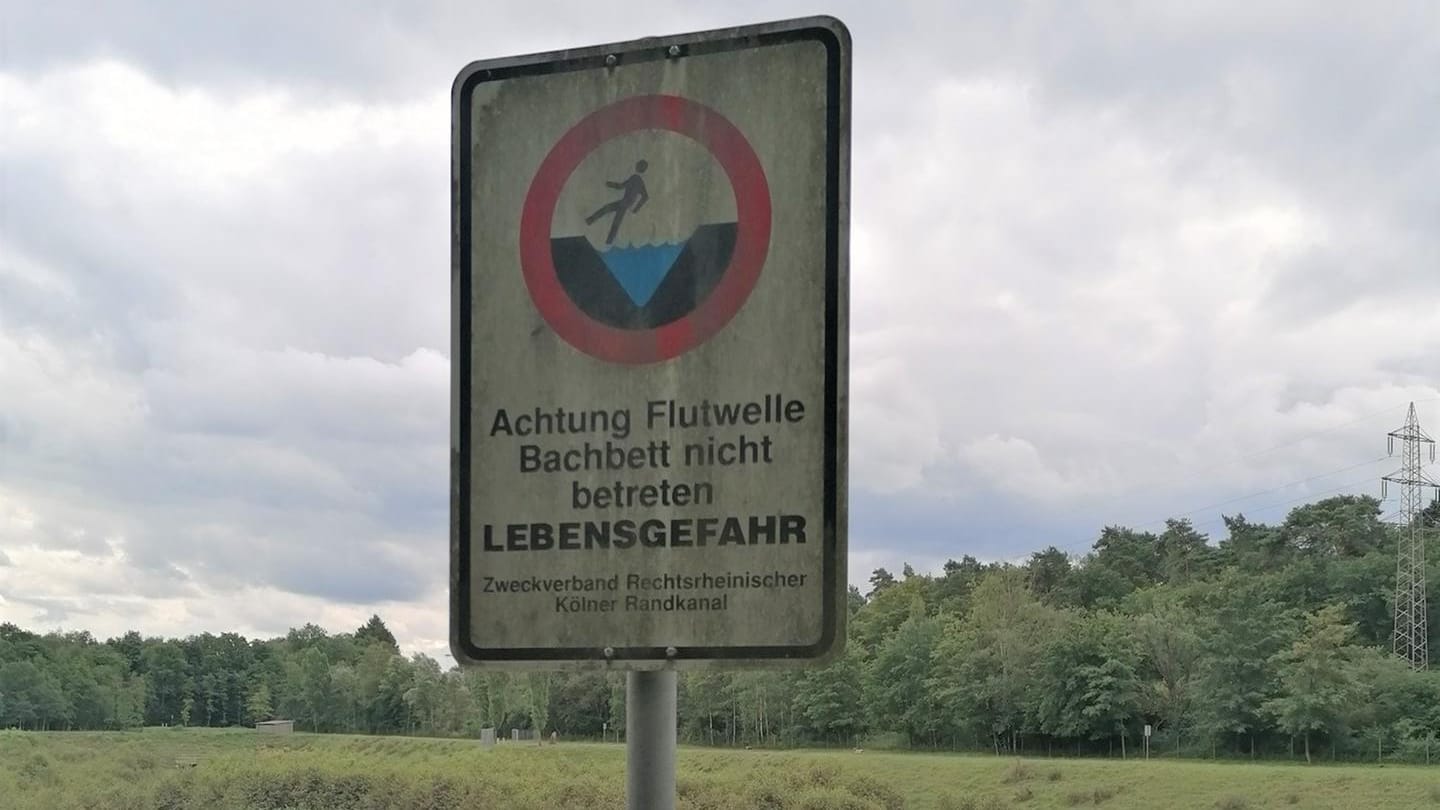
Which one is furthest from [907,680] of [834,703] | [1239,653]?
[1239,653]

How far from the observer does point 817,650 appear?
56.5 inches

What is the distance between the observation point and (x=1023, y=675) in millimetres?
11164

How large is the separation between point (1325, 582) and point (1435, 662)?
1.79 m

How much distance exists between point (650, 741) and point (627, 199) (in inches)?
28.8

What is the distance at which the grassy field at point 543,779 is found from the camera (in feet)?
38.5

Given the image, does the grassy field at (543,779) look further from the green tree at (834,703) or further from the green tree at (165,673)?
the green tree at (165,673)

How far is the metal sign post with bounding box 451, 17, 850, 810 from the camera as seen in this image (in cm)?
147

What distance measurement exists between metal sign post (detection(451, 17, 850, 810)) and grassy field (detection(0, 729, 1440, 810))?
829 cm

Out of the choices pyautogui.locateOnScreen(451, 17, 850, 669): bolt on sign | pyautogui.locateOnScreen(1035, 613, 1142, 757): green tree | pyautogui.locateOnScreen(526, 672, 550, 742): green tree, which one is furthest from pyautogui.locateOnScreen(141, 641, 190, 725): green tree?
pyautogui.locateOnScreen(1035, 613, 1142, 757): green tree

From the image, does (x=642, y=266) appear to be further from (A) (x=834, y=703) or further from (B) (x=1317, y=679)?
(B) (x=1317, y=679)

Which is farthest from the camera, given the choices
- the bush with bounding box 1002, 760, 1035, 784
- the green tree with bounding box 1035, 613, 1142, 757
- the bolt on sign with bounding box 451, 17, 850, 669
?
the bush with bounding box 1002, 760, 1035, 784

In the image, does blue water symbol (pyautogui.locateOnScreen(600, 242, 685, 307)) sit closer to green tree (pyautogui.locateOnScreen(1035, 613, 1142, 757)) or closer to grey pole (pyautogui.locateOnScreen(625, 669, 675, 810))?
grey pole (pyautogui.locateOnScreen(625, 669, 675, 810))

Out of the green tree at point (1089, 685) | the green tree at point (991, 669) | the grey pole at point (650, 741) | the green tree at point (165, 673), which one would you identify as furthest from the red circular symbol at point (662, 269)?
the green tree at point (1089, 685)

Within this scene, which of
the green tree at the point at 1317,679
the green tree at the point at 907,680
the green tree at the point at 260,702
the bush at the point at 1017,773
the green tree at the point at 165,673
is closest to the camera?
the green tree at the point at 165,673
